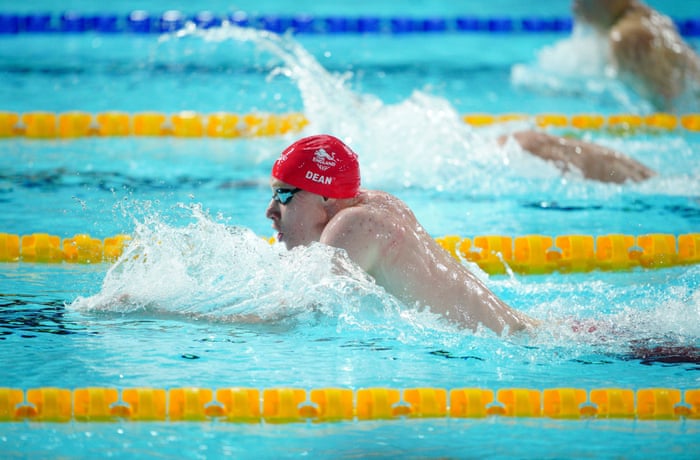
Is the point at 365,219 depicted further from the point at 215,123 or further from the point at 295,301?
the point at 215,123

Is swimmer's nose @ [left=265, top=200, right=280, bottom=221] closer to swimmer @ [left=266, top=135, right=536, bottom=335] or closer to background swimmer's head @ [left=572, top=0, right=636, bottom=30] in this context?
swimmer @ [left=266, top=135, right=536, bottom=335]

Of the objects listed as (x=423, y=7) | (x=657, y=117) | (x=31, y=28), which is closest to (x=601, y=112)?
(x=657, y=117)

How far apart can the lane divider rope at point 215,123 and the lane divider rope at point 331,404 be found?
13.9ft

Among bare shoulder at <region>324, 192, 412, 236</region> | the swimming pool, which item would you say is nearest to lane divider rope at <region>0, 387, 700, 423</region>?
the swimming pool

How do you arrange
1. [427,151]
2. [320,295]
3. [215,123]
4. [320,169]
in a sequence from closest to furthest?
[320,169] < [320,295] < [427,151] < [215,123]

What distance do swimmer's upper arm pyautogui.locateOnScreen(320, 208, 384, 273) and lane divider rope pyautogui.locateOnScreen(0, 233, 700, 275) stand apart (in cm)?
141

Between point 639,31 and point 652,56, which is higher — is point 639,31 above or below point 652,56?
above

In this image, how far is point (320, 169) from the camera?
3375mm

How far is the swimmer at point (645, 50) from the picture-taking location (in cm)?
762

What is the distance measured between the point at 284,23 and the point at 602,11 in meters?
3.47

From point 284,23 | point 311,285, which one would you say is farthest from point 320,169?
point 284,23

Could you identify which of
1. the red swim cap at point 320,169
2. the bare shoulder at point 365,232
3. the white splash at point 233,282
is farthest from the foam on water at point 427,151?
the bare shoulder at point 365,232

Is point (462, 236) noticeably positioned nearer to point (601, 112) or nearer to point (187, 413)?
point (187, 413)

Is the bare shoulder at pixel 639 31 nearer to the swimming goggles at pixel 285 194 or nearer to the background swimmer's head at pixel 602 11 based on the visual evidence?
the background swimmer's head at pixel 602 11
